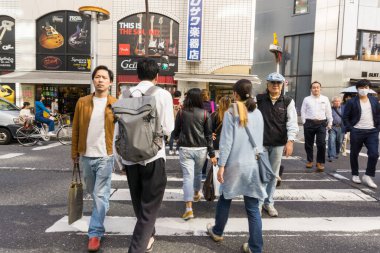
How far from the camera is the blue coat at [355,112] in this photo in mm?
5840

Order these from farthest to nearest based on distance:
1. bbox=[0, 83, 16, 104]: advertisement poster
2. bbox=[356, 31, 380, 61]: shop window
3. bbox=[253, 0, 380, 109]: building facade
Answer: bbox=[356, 31, 380, 61]: shop window
bbox=[253, 0, 380, 109]: building facade
bbox=[0, 83, 16, 104]: advertisement poster

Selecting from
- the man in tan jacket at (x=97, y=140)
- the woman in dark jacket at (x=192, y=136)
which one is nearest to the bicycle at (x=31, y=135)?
the woman in dark jacket at (x=192, y=136)

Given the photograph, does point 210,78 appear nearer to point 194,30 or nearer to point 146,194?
point 194,30

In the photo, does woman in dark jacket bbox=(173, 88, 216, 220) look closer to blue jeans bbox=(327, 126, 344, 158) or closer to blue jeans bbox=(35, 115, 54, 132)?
blue jeans bbox=(327, 126, 344, 158)

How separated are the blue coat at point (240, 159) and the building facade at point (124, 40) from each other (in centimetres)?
1546

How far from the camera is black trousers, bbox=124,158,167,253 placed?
2762 mm

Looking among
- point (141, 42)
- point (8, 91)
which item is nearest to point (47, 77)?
point (8, 91)

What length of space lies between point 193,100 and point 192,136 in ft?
1.77

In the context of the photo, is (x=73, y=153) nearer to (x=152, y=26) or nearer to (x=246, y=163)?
(x=246, y=163)

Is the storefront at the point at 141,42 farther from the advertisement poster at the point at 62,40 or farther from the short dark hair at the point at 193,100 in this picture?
the short dark hair at the point at 193,100

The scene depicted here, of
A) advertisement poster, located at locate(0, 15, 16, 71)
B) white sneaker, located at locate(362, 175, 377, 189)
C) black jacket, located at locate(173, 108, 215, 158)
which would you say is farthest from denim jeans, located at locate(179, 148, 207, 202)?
advertisement poster, located at locate(0, 15, 16, 71)

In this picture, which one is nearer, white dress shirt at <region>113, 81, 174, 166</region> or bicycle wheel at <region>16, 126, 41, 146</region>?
white dress shirt at <region>113, 81, 174, 166</region>

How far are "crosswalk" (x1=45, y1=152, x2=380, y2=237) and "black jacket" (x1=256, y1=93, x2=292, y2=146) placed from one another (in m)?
Answer: 1.08

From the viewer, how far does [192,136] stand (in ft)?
14.5
